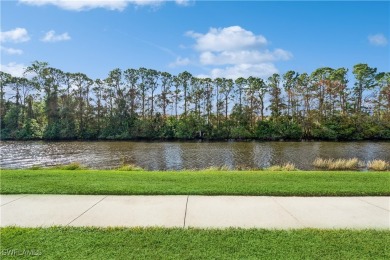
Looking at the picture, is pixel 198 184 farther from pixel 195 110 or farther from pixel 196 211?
pixel 195 110

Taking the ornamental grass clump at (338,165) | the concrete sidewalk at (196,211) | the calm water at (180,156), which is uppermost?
the concrete sidewalk at (196,211)

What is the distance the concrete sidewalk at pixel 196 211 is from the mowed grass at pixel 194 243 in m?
0.38

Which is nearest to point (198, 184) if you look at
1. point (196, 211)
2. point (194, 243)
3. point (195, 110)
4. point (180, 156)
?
point (196, 211)

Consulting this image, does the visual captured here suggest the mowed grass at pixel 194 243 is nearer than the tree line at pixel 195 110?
Yes

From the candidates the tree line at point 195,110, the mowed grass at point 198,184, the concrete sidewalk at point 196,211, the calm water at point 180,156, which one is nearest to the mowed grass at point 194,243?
the concrete sidewalk at point 196,211

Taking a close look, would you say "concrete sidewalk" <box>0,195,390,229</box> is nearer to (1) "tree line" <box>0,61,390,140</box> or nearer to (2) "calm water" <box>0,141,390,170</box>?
(2) "calm water" <box>0,141,390,170</box>

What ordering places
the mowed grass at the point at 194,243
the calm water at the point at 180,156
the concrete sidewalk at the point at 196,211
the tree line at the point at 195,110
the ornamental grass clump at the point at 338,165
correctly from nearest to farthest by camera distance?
the mowed grass at the point at 194,243, the concrete sidewalk at the point at 196,211, the ornamental grass clump at the point at 338,165, the calm water at the point at 180,156, the tree line at the point at 195,110

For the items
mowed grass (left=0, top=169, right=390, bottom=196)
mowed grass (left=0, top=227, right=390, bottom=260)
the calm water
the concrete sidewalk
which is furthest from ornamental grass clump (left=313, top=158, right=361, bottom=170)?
mowed grass (left=0, top=227, right=390, bottom=260)

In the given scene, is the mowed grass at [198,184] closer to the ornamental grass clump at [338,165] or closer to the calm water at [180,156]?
the ornamental grass clump at [338,165]

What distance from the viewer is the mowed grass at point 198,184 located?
266 inches

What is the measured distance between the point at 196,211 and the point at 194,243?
1.43 metres

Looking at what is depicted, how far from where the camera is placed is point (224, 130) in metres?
47.5

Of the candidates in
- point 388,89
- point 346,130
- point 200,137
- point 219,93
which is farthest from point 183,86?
point 388,89

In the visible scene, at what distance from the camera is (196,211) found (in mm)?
5305
